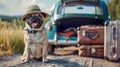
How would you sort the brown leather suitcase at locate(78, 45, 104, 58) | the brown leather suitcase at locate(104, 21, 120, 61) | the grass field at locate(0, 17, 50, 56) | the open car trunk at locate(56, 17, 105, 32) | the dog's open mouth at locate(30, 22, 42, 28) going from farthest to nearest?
the grass field at locate(0, 17, 50, 56), the open car trunk at locate(56, 17, 105, 32), the brown leather suitcase at locate(78, 45, 104, 58), the brown leather suitcase at locate(104, 21, 120, 61), the dog's open mouth at locate(30, 22, 42, 28)

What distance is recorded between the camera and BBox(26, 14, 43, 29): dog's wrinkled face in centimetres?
807

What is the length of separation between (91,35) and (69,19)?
5.03 feet

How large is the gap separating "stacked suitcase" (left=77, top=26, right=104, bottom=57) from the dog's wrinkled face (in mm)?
1824

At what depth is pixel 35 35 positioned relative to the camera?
8.09 meters

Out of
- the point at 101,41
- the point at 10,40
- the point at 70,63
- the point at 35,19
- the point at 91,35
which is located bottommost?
the point at 70,63

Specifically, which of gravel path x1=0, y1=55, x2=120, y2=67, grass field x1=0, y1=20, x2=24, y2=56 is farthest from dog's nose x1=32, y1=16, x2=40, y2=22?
grass field x1=0, y1=20, x2=24, y2=56

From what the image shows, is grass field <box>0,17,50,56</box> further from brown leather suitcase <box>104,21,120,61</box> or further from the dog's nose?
brown leather suitcase <box>104,21,120,61</box>

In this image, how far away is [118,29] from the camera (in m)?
9.22

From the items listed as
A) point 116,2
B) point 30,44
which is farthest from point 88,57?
point 116,2

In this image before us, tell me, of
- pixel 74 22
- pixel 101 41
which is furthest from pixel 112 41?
pixel 74 22

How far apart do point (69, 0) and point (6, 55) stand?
2342 mm

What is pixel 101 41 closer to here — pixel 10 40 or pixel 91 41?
pixel 91 41

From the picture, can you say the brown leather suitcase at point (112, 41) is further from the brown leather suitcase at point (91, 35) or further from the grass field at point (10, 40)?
the grass field at point (10, 40)

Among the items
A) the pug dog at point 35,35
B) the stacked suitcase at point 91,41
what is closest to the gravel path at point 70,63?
the pug dog at point 35,35
